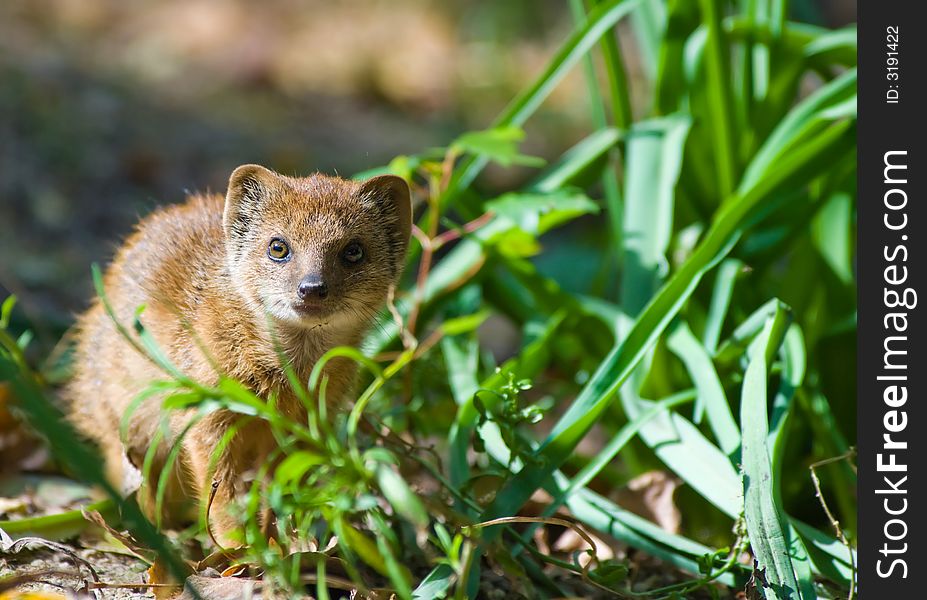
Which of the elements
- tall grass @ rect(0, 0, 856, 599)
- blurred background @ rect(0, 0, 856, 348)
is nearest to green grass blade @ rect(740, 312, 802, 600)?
tall grass @ rect(0, 0, 856, 599)

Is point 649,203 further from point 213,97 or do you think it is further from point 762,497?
point 213,97

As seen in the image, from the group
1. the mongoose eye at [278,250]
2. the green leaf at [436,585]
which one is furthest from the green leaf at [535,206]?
the green leaf at [436,585]

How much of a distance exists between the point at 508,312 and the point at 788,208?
1016mm

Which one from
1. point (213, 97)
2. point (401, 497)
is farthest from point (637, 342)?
point (213, 97)

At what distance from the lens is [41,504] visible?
2.64 m

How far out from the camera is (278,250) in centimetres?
241

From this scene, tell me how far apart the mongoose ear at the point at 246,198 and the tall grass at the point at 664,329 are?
15.3 inches

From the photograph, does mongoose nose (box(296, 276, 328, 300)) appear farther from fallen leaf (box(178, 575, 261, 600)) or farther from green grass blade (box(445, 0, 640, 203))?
green grass blade (box(445, 0, 640, 203))

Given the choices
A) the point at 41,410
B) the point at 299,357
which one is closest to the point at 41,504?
the point at 299,357

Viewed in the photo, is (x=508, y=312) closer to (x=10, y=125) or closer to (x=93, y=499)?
(x=93, y=499)

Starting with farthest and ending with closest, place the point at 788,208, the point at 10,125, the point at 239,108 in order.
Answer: the point at 239,108, the point at 10,125, the point at 788,208

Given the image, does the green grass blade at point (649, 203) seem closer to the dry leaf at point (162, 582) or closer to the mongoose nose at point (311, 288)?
the mongoose nose at point (311, 288)

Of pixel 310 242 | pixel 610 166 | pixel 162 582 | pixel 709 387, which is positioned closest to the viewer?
pixel 162 582

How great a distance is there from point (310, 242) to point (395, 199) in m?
0.30
